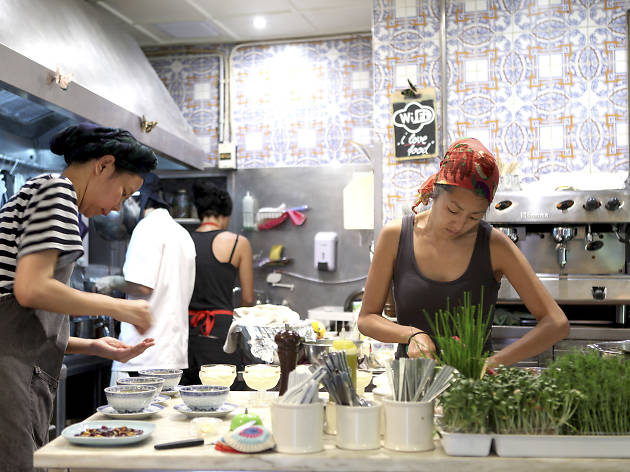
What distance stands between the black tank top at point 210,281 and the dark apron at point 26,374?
2087 millimetres

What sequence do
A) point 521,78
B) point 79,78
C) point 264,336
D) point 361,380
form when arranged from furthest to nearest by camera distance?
point 521,78 < point 79,78 < point 264,336 < point 361,380

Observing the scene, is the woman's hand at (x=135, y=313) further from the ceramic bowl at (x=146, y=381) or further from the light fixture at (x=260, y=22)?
the light fixture at (x=260, y=22)

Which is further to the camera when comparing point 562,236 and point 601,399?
point 562,236

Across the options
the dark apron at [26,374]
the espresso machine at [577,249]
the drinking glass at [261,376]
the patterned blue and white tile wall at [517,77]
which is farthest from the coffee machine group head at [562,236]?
the dark apron at [26,374]

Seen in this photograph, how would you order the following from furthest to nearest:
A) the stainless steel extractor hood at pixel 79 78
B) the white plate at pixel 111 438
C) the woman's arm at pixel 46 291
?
the stainless steel extractor hood at pixel 79 78 → the woman's arm at pixel 46 291 → the white plate at pixel 111 438

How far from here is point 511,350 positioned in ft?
7.16

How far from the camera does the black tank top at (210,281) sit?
4.15 metres

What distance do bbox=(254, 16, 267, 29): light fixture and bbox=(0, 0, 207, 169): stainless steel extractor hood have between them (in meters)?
1.02

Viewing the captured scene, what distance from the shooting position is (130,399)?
1.90 metres

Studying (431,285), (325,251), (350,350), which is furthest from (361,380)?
(325,251)

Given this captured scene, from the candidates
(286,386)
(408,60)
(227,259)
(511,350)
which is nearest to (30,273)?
(286,386)

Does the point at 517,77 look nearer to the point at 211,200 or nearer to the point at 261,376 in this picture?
the point at 211,200

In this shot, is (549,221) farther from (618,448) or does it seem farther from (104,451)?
(104,451)

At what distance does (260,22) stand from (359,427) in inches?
192
